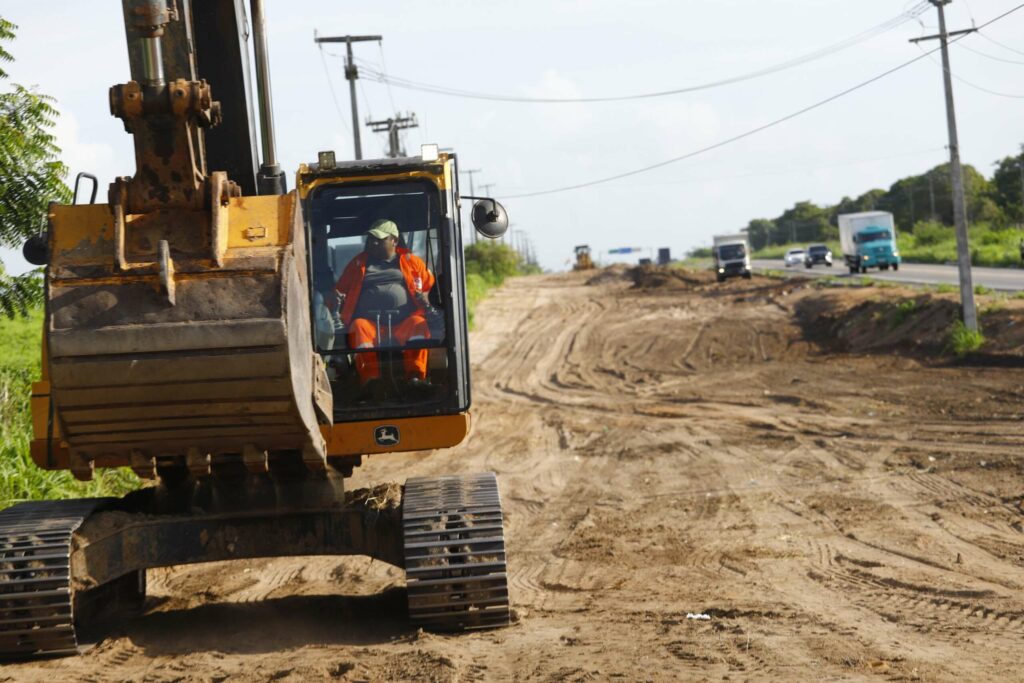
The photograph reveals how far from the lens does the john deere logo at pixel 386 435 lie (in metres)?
7.54

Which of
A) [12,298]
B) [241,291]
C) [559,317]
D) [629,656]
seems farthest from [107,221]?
[559,317]

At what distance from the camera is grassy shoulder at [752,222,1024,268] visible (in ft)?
173

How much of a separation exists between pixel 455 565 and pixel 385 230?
2.11 metres

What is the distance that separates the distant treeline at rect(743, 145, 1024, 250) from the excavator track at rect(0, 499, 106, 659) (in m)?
69.5

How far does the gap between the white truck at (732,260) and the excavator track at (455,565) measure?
49.0 m

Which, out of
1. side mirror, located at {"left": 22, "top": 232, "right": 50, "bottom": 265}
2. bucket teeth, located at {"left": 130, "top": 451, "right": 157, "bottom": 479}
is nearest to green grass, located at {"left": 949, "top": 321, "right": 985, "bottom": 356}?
side mirror, located at {"left": 22, "top": 232, "right": 50, "bottom": 265}

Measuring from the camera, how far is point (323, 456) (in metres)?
6.32

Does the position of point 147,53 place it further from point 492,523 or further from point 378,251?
point 492,523

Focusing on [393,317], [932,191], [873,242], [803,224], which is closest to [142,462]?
[393,317]

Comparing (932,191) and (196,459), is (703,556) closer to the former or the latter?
(196,459)

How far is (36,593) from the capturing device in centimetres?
665

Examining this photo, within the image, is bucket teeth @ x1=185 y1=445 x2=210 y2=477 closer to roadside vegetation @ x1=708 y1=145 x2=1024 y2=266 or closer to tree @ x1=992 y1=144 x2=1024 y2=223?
roadside vegetation @ x1=708 y1=145 x2=1024 y2=266

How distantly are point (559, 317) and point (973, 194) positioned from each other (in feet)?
Result: 184

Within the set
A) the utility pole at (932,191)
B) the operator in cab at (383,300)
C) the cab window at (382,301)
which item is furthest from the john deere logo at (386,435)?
the utility pole at (932,191)
